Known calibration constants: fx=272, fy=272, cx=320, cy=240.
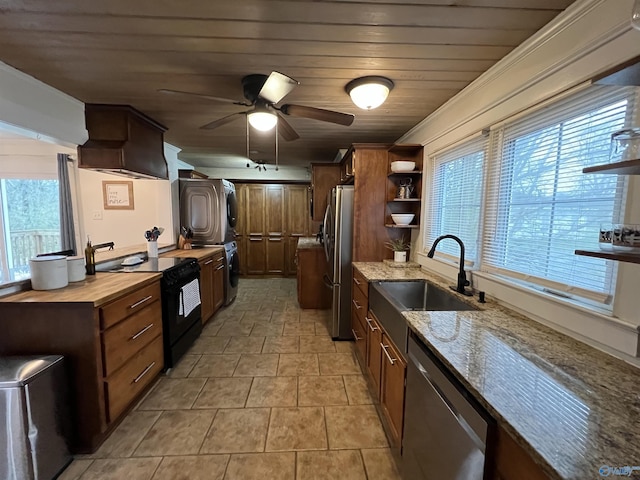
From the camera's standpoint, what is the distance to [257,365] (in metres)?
2.54

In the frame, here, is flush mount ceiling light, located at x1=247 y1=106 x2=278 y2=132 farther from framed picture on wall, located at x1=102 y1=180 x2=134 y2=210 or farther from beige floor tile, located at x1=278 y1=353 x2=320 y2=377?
framed picture on wall, located at x1=102 y1=180 x2=134 y2=210

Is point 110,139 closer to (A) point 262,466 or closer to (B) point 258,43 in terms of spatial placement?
(B) point 258,43

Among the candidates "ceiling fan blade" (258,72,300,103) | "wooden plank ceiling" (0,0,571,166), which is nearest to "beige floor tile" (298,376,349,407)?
"ceiling fan blade" (258,72,300,103)

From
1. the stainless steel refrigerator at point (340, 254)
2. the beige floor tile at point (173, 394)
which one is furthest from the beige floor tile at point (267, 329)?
the beige floor tile at point (173, 394)

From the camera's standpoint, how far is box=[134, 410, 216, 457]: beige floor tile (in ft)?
5.34

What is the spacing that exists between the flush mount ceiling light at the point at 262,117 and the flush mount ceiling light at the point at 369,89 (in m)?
0.60

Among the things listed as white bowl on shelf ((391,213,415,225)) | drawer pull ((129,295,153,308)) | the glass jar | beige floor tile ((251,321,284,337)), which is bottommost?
beige floor tile ((251,321,284,337))

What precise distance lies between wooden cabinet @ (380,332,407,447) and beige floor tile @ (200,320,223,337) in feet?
7.03

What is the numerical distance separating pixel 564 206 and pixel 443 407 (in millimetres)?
1081

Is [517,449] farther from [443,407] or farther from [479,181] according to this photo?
[479,181]

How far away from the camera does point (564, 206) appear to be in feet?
4.22

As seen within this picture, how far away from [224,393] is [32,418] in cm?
110

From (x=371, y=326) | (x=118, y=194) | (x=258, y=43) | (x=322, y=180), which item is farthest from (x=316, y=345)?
(x=118, y=194)

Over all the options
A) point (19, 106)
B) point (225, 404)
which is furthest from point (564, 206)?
point (19, 106)
